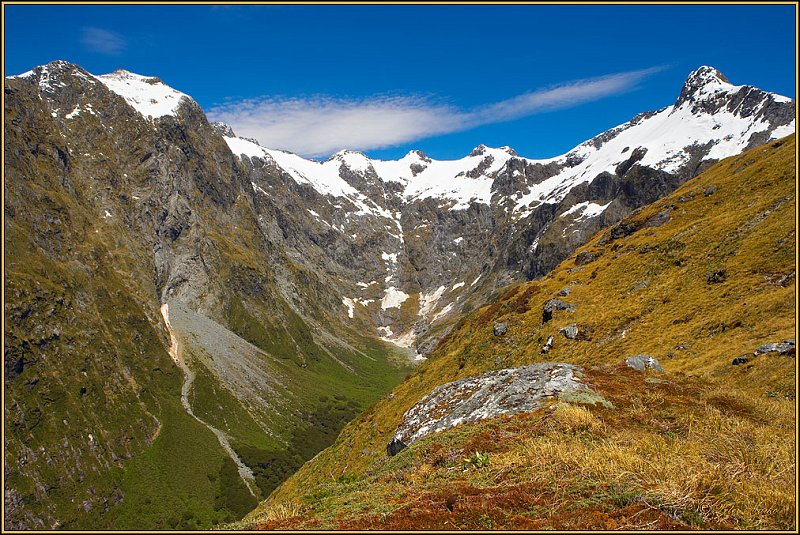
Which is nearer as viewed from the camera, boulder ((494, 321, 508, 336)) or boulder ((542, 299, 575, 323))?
boulder ((542, 299, 575, 323))

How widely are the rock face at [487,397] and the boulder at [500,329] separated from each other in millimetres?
23530

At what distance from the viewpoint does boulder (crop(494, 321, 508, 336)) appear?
5216 cm

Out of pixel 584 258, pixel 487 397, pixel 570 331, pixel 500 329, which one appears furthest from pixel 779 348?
pixel 584 258

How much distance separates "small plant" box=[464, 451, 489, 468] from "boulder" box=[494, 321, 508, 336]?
36918mm

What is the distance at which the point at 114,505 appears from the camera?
131 metres

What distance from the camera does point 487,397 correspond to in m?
24.6

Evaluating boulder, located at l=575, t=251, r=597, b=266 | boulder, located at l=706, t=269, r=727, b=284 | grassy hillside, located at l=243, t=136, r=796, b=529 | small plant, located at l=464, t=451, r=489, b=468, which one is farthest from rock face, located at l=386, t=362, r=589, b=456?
boulder, located at l=575, t=251, r=597, b=266

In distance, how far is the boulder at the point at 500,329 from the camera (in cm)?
5216

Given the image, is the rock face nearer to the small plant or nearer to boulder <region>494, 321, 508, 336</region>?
the small plant

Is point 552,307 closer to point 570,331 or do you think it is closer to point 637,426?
point 570,331

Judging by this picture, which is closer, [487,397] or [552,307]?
[487,397]

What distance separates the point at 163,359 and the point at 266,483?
273 ft

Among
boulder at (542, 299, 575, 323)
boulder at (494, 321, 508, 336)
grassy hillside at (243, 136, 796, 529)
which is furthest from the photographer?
boulder at (494, 321, 508, 336)

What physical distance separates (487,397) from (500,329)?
2887 centimetres
